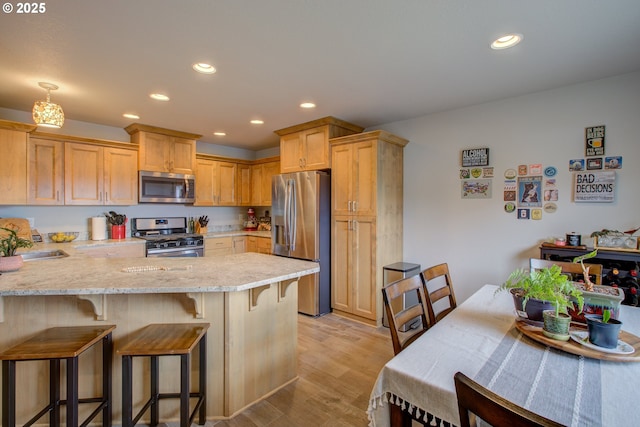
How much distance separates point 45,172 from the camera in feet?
11.8

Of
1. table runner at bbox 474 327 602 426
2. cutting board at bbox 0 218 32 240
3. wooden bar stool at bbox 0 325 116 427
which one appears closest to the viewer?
table runner at bbox 474 327 602 426

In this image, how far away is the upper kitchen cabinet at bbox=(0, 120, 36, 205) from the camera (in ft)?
10.6

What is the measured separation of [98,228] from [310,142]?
9.93 ft

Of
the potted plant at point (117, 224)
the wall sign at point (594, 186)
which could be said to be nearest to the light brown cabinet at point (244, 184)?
the potted plant at point (117, 224)

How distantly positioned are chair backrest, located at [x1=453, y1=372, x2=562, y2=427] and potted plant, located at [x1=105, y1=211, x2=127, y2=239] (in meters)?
4.65

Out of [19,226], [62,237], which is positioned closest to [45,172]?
[19,226]

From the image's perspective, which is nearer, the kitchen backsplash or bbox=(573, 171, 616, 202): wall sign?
bbox=(573, 171, 616, 202): wall sign

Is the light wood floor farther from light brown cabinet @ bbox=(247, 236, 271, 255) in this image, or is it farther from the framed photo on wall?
the framed photo on wall

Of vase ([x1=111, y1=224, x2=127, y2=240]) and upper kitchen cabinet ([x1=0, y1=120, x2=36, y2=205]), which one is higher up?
upper kitchen cabinet ([x1=0, y1=120, x2=36, y2=205])

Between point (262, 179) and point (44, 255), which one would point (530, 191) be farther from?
point (44, 255)

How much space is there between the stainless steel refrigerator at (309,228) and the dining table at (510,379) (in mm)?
2470

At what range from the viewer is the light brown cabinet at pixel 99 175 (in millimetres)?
3777

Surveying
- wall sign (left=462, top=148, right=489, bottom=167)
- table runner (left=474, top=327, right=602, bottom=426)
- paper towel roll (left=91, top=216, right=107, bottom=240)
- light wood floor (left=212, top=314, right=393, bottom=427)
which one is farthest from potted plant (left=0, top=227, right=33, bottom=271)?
wall sign (left=462, top=148, right=489, bottom=167)

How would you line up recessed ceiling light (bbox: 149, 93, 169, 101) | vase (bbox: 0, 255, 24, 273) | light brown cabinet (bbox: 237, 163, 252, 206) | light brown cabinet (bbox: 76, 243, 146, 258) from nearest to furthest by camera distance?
1. vase (bbox: 0, 255, 24, 273)
2. recessed ceiling light (bbox: 149, 93, 169, 101)
3. light brown cabinet (bbox: 76, 243, 146, 258)
4. light brown cabinet (bbox: 237, 163, 252, 206)
